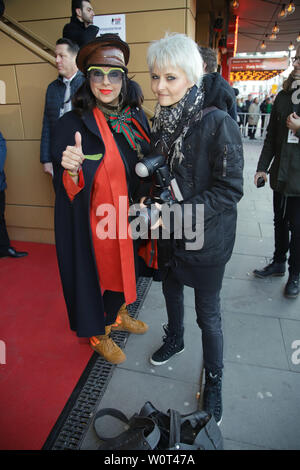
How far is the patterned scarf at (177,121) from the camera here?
4.90 feet

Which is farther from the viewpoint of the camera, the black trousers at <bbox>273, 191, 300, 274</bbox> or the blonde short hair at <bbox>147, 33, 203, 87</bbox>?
the black trousers at <bbox>273, 191, 300, 274</bbox>

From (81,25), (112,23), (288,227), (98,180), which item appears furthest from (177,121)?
(112,23)

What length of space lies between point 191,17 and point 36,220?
3073mm

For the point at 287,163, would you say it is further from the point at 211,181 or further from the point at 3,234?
the point at 3,234

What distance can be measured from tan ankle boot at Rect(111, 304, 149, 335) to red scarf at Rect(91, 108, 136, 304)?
514 millimetres

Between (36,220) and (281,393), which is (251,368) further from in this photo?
(36,220)

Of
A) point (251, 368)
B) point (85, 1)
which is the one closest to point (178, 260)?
point (251, 368)

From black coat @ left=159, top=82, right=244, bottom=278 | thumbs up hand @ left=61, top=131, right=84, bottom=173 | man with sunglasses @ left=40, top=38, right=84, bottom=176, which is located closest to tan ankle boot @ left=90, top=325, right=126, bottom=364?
black coat @ left=159, top=82, right=244, bottom=278

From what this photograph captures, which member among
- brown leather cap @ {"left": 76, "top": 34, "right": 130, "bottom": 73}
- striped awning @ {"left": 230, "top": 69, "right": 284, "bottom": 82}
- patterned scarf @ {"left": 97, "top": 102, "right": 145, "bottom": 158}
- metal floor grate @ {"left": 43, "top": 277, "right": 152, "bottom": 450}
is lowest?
metal floor grate @ {"left": 43, "top": 277, "right": 152, "bottom": 450}

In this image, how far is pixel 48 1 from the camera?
3.79 m

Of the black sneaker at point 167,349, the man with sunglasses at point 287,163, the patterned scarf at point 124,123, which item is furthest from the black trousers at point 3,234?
the man with sunglasses at point 287,163

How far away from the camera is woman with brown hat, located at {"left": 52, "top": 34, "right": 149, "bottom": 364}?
5.76 ft

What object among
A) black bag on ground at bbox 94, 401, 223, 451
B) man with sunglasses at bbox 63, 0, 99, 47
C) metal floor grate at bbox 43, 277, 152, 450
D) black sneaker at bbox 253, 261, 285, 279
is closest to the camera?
black bag on ground at bbox 94, 401, 223, 451

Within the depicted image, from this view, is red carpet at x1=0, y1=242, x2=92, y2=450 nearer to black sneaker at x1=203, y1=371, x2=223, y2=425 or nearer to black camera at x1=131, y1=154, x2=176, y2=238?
black sneaker at x1=203, y1=371, x2=223, y2=425
